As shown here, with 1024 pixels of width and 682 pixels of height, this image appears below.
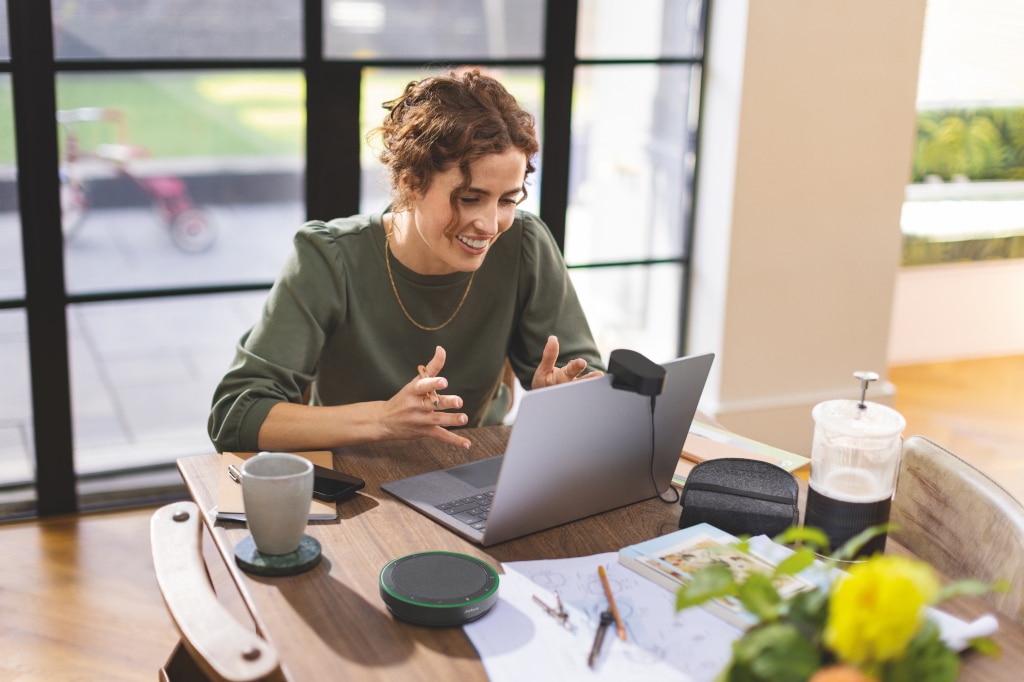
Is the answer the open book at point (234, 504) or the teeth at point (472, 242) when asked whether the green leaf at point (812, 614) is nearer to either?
the open book at point (234, 504)

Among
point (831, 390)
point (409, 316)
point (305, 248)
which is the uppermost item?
point (305, 248)

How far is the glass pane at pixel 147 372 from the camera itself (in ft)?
9.46

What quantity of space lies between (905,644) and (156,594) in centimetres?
217

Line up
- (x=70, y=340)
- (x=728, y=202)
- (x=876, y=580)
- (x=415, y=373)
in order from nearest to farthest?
(x=876, y=580) → (x=415, y=373) → (x=70, y=340) → (x=728, y=202)

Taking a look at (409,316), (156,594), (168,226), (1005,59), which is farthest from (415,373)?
(1005,59)

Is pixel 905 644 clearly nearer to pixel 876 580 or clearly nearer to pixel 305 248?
pixel 876 580

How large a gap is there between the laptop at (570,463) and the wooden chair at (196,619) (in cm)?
30

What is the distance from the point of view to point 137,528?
2893 mm

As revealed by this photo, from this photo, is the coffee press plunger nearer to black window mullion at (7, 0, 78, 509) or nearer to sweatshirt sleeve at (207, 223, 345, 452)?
sweatshirt sleeve at (207, 223, 345, 452)

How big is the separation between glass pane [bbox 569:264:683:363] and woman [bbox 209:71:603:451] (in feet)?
4.65

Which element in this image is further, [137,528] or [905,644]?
[137,528]

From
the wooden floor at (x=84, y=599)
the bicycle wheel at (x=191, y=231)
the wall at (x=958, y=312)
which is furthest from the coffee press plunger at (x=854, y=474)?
the wall at (x=958, y=312)

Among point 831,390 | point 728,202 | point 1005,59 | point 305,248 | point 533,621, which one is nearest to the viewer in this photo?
point 533,621

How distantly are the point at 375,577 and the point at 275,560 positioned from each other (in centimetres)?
12
